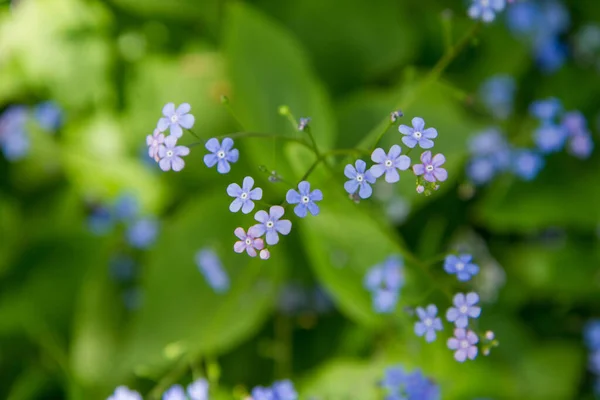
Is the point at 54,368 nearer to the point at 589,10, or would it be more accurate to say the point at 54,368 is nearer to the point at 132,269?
the point at 132,269

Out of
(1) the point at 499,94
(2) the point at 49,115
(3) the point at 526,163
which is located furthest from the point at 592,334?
(2) the point at 49,115

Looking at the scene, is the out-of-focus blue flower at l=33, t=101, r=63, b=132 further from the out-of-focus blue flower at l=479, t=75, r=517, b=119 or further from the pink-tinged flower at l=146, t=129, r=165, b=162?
the out-of-focus blue flower at l=479, t=75, r=517, b=119

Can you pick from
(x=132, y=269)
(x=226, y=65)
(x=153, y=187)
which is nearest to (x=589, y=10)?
(x=226, y=65)

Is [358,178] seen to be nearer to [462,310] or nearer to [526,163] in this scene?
[462,310]

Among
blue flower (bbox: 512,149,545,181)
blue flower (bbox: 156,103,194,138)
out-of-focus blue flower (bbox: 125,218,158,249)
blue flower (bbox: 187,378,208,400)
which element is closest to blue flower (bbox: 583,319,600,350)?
blue flower (bbox: 512,149,545,181)

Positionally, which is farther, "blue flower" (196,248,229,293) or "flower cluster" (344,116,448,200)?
"blue flower" (196,248,229,293)

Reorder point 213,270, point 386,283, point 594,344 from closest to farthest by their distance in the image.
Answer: point 386,283
point 213,270
point 594,344

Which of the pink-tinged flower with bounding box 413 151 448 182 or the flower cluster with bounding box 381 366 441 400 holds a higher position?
the pink-tinged flower with bounding box 413 151 448 182
